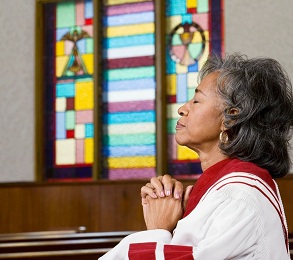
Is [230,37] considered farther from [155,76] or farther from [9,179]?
[9,179]

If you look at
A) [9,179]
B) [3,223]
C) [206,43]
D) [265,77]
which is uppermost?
[206,43]

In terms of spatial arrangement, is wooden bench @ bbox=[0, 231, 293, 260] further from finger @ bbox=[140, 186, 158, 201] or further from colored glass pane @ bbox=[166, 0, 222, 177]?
colored glass pane @ bbox=[166, 0, 222, 177]

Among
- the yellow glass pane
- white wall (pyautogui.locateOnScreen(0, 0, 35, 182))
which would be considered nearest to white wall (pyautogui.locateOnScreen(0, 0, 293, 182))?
white wall (pyautogui.locateOnScreen(0, 0, 35, 182))

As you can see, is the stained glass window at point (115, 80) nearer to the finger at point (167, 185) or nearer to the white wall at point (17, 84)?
the white wall at point (17, 84)

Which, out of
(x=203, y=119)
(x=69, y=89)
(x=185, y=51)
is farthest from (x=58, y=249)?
(x=69, y=89)

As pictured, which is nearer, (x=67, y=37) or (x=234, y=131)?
(x=234, y=131)

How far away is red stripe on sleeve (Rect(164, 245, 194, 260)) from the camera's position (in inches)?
65.6

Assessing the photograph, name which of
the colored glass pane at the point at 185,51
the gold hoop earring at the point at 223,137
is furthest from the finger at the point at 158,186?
the colored glass pane at the point at 185,51

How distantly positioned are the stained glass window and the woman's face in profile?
16.6ft

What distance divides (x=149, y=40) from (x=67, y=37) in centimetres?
100

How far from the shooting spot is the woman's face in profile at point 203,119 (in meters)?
1.99

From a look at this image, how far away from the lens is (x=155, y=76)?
24.0ft

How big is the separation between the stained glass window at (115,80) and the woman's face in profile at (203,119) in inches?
200

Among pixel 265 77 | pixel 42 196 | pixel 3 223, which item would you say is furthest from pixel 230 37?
pixel 265 77
